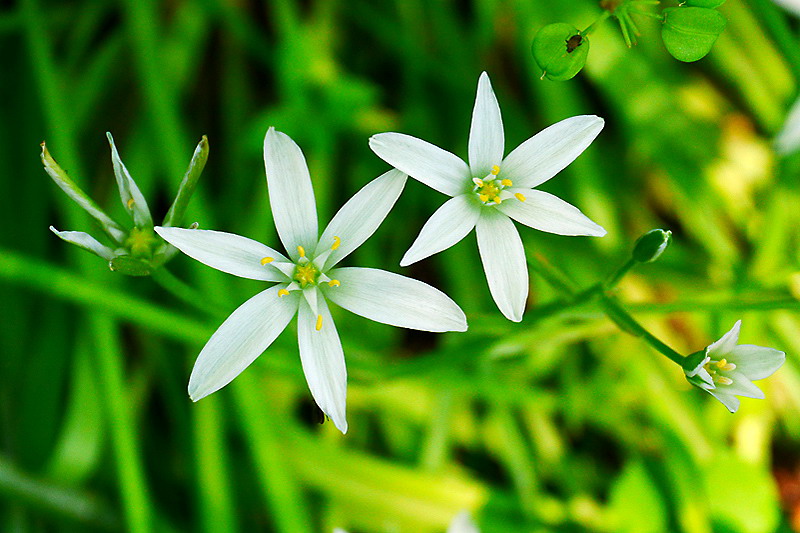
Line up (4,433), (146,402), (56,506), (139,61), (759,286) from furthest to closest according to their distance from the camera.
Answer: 1. (146,402)
2. (139,61)
3. (4,433)
4. (56,506)
5. (759,286)

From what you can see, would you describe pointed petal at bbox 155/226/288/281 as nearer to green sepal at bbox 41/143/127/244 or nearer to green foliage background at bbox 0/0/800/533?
green sepal at bbox 41/143/127/244

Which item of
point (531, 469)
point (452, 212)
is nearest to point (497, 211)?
point (452, 212)

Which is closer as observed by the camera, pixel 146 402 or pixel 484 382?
Result: pixel 484 382

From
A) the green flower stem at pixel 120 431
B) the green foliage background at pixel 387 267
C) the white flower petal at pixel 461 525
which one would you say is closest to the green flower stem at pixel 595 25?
the green foliage background at pixel 387 267

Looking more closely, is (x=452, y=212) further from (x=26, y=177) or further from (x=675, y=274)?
(x=26, y=177)

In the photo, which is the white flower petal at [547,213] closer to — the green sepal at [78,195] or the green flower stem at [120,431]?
the green sepal at [78,195]

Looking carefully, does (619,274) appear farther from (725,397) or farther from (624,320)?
(725,397)
